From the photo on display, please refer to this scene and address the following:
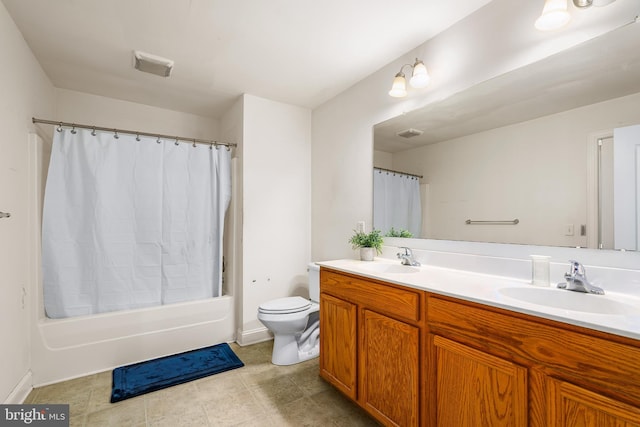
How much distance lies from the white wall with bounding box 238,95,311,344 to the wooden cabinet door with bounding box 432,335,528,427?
1906 millimetres

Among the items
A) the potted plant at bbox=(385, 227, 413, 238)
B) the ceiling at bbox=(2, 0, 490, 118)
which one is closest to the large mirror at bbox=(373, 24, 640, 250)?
the potted plant at bbox=(385, 227, 413, 238)

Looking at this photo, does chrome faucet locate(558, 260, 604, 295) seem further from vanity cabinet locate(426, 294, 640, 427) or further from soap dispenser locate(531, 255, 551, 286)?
vanity cabinet locate(426, 294, 640, 427)

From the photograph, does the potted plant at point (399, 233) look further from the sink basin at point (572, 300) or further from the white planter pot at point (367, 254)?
the sink basin at point (572, 300)

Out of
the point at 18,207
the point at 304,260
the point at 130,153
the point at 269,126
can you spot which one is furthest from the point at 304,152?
the point at 18,207

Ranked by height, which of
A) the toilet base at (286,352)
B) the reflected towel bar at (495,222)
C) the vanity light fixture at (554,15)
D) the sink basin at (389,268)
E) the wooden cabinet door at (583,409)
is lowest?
the toilet base at (286,352)

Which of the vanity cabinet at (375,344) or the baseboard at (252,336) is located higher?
the vanity cabinet at (375,344)

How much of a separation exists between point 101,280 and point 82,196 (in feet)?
2.23

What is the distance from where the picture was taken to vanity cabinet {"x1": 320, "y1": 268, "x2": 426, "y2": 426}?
137cm

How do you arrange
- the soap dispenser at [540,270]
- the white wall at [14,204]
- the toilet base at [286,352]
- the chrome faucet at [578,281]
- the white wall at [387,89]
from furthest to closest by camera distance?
the toilet base at [286,352], the white wall at [14,204], the white wall at [387,89], the soap dispenser at [540,270], the chrome faucet at [578,281]

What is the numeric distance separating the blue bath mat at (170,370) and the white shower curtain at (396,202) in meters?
1.64

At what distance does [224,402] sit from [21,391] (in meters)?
1.29

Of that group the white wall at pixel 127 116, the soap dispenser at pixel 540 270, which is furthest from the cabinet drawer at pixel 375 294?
the white wall at pixel 127 116

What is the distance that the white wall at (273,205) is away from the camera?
2.79 meters

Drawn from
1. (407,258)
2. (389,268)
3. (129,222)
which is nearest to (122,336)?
(129,222)
